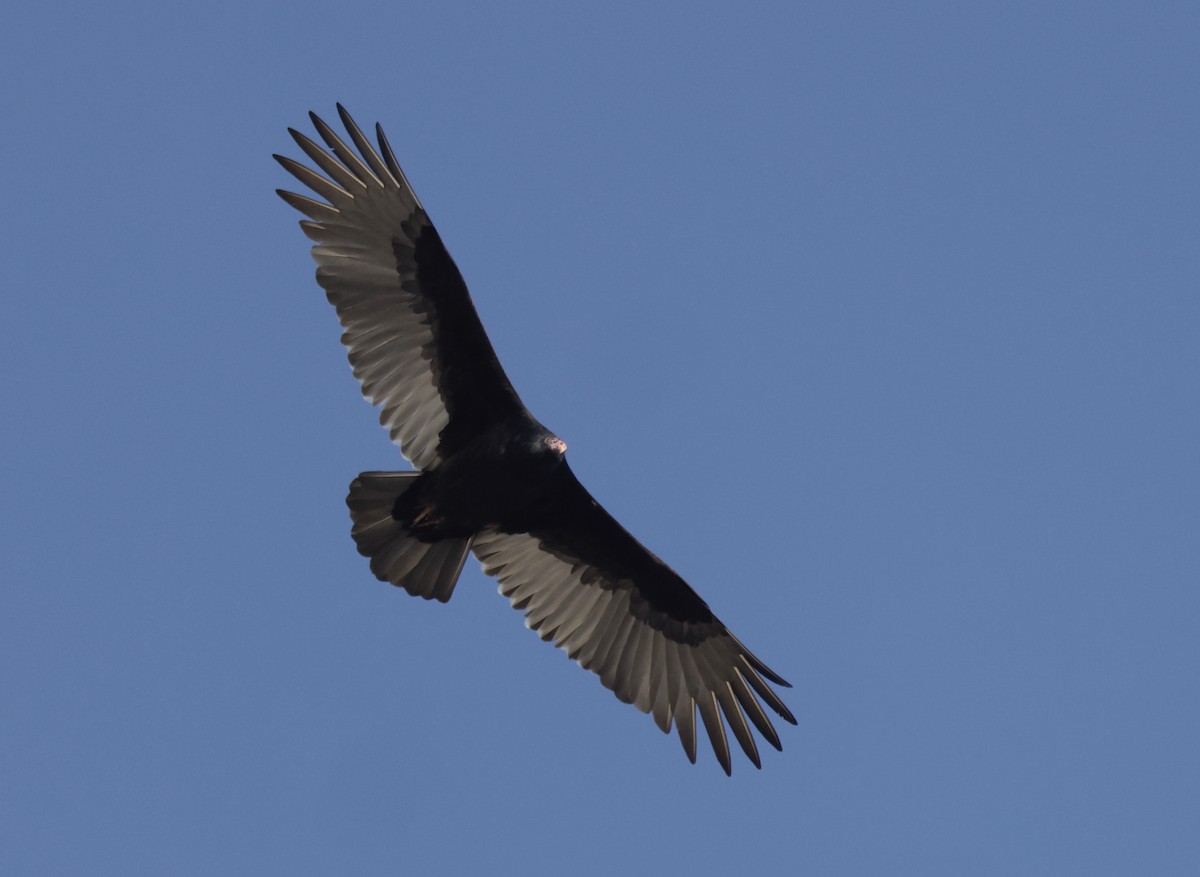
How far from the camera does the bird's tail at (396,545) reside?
36.3ft

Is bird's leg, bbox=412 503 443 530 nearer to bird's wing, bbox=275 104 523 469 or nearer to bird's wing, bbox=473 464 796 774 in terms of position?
bird's wing, bbox=275 104 523 469

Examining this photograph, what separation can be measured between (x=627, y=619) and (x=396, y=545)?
1852 millimetres

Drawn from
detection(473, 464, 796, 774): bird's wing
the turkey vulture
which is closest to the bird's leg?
the turkey vulture

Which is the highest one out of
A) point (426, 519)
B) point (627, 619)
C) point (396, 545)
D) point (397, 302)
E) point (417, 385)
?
point (397, 302)

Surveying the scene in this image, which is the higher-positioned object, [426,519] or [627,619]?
[627,619]

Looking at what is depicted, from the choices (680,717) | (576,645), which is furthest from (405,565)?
(680,717)

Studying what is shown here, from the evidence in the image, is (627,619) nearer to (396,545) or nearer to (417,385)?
(396,545)

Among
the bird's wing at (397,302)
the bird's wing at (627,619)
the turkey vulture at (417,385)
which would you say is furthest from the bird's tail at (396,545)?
the bird's wing at (627,619)

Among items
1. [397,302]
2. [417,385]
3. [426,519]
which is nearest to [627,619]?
[426,519]

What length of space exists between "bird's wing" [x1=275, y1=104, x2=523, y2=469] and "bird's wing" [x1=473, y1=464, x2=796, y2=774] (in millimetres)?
980

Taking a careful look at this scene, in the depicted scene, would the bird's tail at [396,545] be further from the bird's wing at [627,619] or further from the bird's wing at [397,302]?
the bird's wing at [627,619]

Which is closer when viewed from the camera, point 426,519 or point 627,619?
point 426,519

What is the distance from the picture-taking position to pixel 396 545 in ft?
36.8

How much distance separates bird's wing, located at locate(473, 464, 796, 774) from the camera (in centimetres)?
1180
